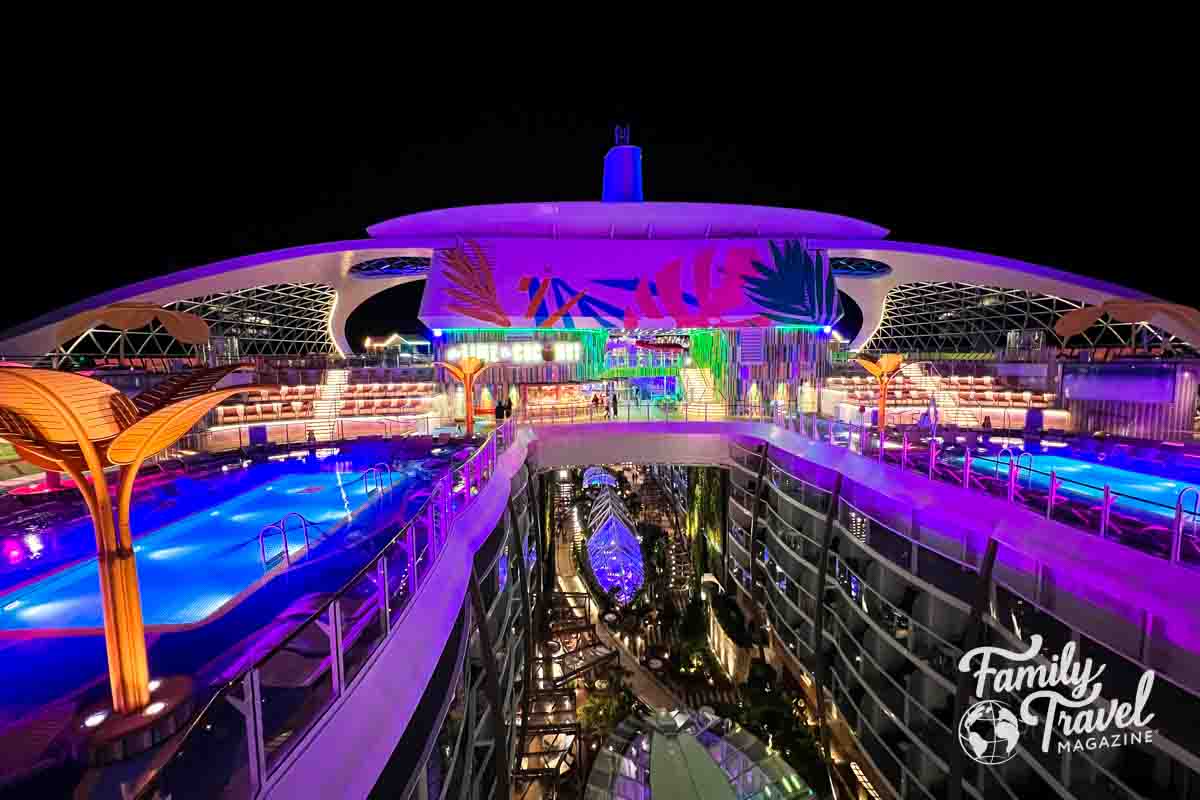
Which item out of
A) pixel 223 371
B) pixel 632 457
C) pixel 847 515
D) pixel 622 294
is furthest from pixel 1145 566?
pixel 622 294

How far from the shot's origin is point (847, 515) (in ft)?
37.6

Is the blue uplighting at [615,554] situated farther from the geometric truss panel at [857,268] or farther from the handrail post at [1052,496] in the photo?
the geometric truss panel at [857,268]

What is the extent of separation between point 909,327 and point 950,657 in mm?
37125

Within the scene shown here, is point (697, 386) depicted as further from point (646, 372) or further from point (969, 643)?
point (969, 643)

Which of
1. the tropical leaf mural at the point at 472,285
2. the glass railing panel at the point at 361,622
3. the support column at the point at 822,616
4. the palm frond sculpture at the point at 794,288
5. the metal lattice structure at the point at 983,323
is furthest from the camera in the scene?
the metal lattice structure at the point at 983,323

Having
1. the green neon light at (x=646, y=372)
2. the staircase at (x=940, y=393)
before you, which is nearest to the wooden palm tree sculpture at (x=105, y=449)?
the green neon light at (x=646, y=372)

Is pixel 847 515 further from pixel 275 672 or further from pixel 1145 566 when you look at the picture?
pixel 275 672

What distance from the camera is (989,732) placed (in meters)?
7.50

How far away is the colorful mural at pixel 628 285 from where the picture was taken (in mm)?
18344

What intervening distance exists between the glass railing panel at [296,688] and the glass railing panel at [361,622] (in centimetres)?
19

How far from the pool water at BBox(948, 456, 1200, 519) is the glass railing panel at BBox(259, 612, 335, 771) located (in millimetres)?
6309

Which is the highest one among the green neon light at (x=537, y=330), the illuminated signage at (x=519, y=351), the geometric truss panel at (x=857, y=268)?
the geometric truss panel at (x=857, y=268)

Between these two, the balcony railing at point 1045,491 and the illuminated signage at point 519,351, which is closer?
the balcony railing at point 1045,491

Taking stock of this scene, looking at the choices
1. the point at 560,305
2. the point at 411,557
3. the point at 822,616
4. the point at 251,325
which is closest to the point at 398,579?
the point at 411,557
